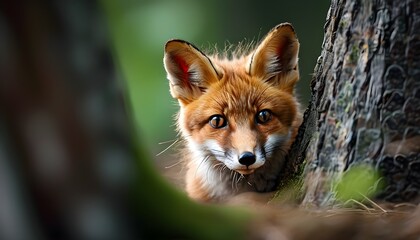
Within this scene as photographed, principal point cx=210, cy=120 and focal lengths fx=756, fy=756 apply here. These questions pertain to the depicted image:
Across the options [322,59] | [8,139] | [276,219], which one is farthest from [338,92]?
[8,139]

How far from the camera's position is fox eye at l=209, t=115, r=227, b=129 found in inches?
205

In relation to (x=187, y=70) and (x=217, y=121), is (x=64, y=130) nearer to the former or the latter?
(x=217, y=121)

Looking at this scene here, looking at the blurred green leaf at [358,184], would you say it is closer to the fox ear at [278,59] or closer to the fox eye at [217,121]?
the fox eye at [217,121]

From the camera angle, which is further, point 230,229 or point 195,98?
point 195,98

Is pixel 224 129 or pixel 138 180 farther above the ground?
pixel 138 180

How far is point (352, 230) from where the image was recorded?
3.18 meters

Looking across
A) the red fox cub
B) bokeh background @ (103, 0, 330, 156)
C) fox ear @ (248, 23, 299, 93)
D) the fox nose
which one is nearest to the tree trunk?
the fox nose

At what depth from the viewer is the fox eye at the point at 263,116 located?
5.12 meters

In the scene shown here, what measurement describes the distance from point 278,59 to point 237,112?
527mm

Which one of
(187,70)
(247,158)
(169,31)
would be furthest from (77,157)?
(169,31)

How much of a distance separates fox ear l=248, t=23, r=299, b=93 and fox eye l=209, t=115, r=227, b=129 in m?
0.45

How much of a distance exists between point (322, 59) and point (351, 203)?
101 centimetres

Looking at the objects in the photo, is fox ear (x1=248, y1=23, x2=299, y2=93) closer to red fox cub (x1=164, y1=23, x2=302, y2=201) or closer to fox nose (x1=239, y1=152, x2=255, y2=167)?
red fox cub (x1=164, y1=23, x2=302, y2=201)

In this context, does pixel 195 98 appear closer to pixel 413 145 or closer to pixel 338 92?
pixel 338 92
